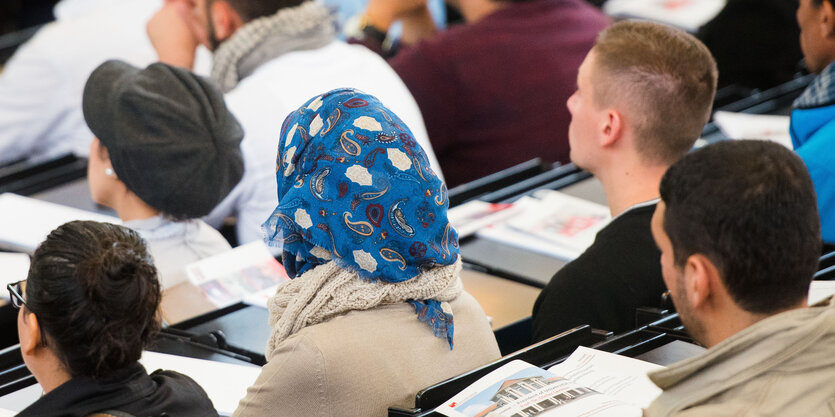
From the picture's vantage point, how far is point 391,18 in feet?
14.9

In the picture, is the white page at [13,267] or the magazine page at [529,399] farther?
the white page at [13,267]

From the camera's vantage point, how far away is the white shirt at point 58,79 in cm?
347

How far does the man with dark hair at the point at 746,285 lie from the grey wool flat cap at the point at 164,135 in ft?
3.95

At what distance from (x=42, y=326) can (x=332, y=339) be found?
426mm

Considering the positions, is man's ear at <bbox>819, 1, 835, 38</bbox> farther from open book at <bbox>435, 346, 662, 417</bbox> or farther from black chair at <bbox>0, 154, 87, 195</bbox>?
black chair at <bbox>0, 154, 87, 195</bbox>

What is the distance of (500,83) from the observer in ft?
10.7

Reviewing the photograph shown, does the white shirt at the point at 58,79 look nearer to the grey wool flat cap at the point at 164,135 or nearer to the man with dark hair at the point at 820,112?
the grey wool flat cap at the point at 164,135

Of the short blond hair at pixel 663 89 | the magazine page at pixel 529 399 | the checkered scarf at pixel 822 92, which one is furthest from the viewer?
the checkered scarf at pixel 822 92

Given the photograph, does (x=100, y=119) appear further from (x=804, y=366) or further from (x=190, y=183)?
(x=804, y=366)

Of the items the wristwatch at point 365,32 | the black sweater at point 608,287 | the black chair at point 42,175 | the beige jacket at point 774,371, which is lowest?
the black chair at point 42,175

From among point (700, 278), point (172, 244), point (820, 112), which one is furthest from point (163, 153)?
point (820, 112)

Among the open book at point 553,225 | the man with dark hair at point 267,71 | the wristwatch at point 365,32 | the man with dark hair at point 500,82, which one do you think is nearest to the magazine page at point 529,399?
the open book at point 553,225

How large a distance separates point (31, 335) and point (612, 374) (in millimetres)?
891

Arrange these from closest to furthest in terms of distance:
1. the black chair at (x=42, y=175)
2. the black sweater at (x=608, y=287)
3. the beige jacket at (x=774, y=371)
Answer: the beige jacket at (x=774, y=371) < the black sweater at (x=608, y=287) < the black chair at (x=42, y=175)
